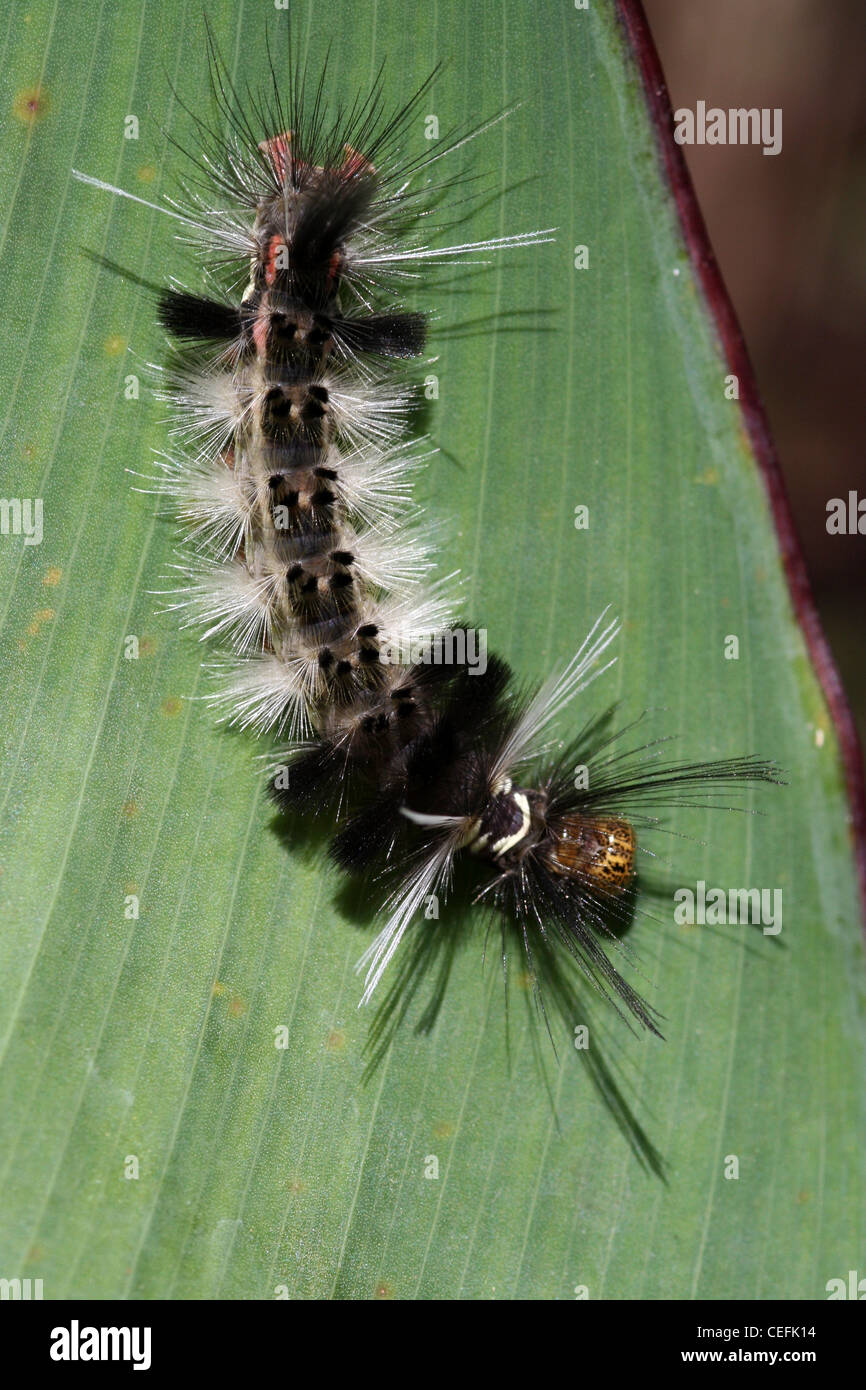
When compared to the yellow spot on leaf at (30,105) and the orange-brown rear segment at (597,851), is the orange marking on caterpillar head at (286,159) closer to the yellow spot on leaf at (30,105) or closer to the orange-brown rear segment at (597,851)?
the yellow spot on leaf at (30,105)

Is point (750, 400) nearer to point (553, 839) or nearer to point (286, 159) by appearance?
point (553, 839)

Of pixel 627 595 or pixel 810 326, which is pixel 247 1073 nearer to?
pixel 627 595

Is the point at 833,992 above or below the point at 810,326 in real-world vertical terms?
below

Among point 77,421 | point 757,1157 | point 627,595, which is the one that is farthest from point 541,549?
point 757,1157

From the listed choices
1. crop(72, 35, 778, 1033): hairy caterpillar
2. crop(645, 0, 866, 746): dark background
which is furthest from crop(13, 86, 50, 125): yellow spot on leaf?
crop(645, 0, 866, 746): dark background

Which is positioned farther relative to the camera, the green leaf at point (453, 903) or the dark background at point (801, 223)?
the dark background at point (801, 223)

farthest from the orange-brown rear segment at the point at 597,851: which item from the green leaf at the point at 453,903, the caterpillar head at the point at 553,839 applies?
the green leaf at the point at 453,903
